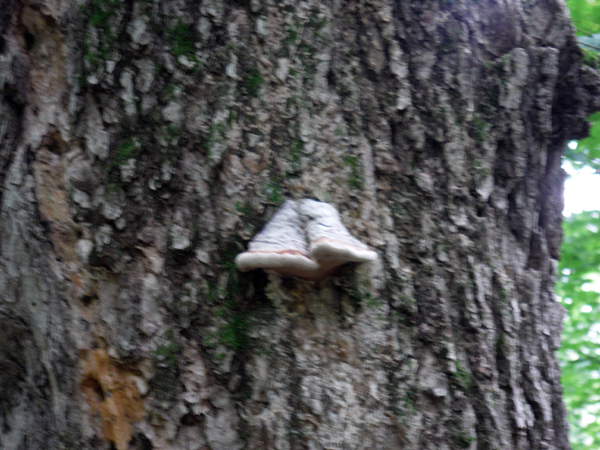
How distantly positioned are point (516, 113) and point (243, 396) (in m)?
1.31

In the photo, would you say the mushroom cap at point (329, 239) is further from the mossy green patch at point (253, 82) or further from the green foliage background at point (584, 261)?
the green foliage background at point (584, 261)

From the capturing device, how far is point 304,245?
1227mm

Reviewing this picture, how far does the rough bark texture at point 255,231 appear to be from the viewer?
4.17 feet

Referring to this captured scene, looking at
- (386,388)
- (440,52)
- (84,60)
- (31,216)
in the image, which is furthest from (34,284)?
(440,52)

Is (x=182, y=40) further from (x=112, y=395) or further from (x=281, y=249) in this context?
(x=112, y=395)

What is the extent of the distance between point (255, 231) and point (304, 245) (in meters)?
0.17

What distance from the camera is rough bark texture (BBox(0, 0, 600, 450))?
Answer: 1272 millimetres

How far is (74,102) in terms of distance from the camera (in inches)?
57.2

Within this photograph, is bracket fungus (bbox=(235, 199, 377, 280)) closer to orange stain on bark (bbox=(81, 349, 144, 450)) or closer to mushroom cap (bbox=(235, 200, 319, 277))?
mushroom cap (bbox=(235, 200, 319, 277))

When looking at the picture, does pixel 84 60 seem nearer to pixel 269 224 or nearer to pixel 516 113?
pixel 269 224

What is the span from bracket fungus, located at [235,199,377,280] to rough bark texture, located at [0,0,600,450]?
0.21ft

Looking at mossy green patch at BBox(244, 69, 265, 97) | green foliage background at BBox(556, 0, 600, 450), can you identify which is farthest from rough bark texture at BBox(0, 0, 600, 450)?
green foliage background at BBox(556, 0, 600, 450)

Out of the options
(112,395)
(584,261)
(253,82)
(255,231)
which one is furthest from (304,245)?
(584,261)

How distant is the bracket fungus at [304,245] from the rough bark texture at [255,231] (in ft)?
0.21
